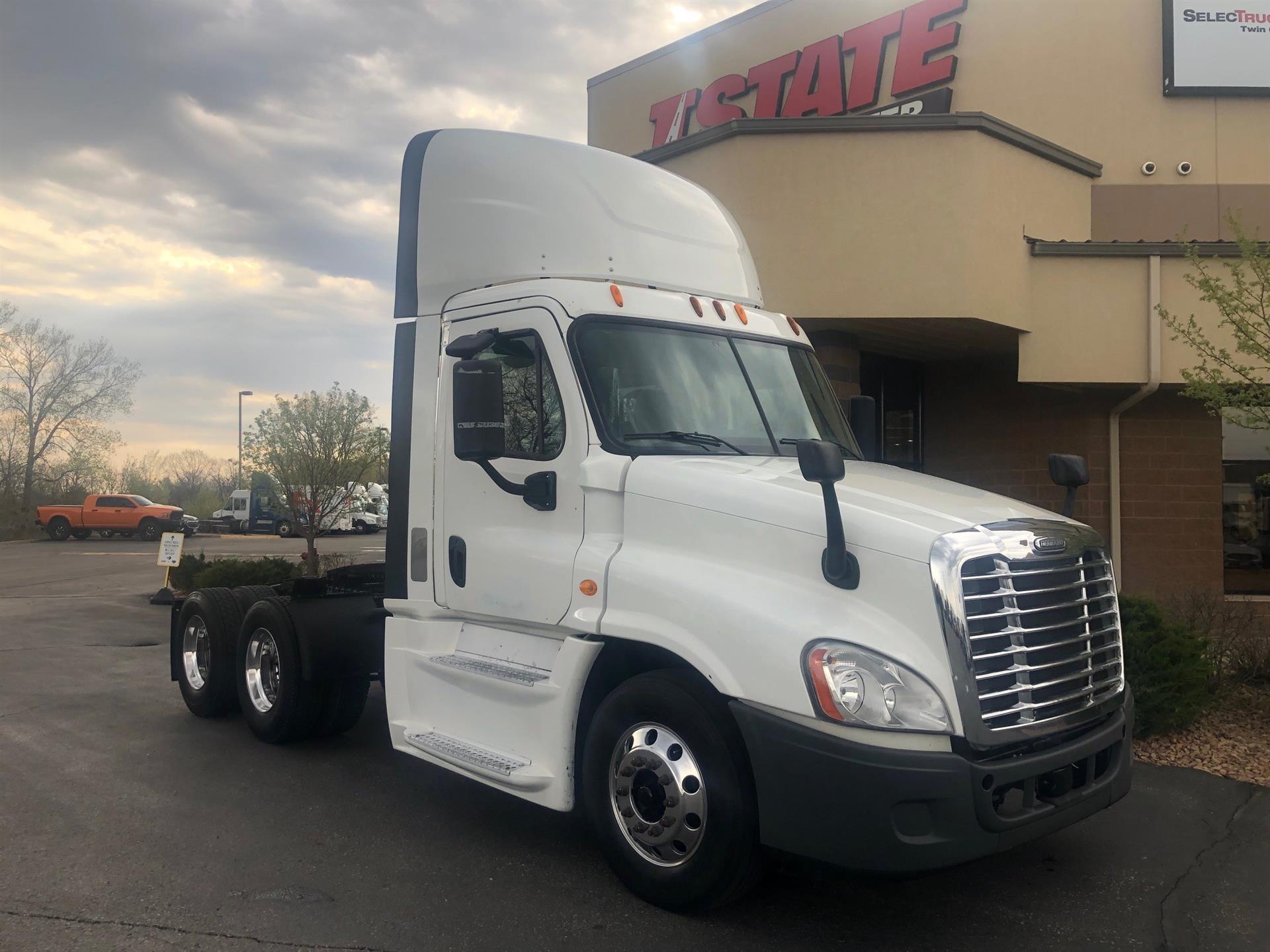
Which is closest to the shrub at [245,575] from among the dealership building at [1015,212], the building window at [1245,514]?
the dealership building at [1015,212]

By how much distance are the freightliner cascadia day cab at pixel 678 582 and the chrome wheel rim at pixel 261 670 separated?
0.47 m

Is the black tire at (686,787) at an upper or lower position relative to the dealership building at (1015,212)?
lower

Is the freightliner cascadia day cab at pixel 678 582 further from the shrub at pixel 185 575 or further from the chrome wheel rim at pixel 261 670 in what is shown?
the shrub at pixel 185 575

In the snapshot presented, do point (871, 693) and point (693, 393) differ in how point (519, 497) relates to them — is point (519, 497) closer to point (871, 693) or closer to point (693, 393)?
point (693, 393)

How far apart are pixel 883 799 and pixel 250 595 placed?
5.46 meters

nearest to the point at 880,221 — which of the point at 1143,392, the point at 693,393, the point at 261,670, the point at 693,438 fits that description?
the point at 1143,392

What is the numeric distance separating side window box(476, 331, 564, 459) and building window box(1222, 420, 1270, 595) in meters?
10.5

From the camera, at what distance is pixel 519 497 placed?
496cm

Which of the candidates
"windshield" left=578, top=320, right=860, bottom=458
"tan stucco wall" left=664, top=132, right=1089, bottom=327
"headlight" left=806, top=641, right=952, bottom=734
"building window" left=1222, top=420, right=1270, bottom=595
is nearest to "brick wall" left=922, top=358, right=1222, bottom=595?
"building window" left=1222, top=420, right=1270, bottom=595

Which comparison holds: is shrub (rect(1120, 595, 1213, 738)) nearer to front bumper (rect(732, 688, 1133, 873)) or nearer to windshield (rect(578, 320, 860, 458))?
windshield (rect(578, 320, 860, 458))

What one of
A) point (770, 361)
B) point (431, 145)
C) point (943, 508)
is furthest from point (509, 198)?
point (943, 508)

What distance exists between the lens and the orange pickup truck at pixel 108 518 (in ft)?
131

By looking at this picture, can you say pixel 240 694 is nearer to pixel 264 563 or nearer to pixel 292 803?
pixel 292 803

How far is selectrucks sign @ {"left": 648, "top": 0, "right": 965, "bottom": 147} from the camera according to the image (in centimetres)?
1261
